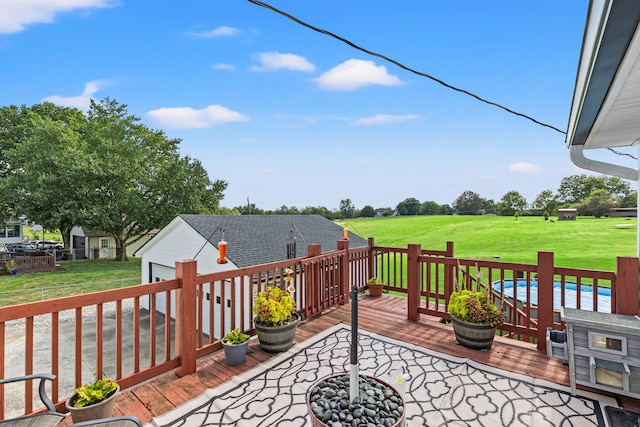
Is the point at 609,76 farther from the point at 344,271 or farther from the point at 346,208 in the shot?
the point at 346,208

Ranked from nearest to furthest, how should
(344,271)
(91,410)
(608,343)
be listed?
(91,410), (608,343), (344,271)

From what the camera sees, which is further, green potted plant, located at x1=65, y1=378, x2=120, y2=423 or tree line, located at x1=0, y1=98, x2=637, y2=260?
tree line, located at x1=0, y1=98, x2=637, y2=260

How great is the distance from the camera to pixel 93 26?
8852 millimetres

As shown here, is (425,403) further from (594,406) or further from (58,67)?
(58,67)

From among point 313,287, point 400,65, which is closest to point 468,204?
point 313,287

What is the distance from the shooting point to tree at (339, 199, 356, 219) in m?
18.8

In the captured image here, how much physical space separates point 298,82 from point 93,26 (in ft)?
20.9

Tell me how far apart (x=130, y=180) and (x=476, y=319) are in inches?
963

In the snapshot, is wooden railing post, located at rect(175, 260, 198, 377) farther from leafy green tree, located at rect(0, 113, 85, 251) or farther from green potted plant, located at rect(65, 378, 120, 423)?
leafy green tree, located at rect(0, 113, 85, 251)

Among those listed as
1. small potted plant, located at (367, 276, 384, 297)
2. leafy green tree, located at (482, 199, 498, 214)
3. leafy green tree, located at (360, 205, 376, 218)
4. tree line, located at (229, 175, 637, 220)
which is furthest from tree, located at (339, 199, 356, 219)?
leafy green tree, located at (482, 199, 498, 214)

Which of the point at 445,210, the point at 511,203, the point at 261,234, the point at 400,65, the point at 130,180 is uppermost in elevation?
the point at 130,180

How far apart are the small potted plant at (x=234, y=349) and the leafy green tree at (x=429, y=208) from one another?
28971 millimetres

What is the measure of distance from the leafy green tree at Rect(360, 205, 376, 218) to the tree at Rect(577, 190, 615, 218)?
15.3 m

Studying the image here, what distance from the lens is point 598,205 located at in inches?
831
